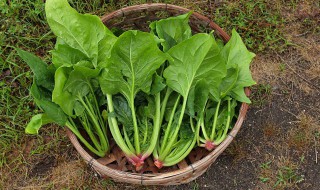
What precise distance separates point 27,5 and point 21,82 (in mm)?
456

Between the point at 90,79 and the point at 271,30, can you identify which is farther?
the point at 271,30

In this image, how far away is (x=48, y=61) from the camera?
95.4 inches

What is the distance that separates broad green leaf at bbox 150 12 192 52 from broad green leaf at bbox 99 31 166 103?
159 mm

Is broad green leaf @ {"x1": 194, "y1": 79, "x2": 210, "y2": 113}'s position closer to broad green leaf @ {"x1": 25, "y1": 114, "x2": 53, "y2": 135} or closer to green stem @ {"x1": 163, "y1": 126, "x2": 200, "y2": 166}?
green stem @ {"x1": 163, "y1": 126, "x2": 200, "y2": 166}

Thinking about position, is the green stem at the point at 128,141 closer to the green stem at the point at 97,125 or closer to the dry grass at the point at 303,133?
the green stem at the point at 97,125

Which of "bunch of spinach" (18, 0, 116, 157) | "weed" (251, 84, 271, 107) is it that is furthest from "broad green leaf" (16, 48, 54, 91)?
"weed" (251, 84, 271, 107)

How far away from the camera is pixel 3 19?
2.50m

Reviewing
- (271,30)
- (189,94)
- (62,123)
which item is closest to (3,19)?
(62,123)

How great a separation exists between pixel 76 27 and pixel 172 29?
43 cm

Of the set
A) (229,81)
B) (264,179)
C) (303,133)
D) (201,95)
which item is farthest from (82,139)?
(303,133)

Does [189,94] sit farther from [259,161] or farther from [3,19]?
[3,19]

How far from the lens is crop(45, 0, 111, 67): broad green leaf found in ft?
5.83

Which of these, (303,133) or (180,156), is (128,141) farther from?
(303,133)

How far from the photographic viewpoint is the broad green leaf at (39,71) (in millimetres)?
1760
